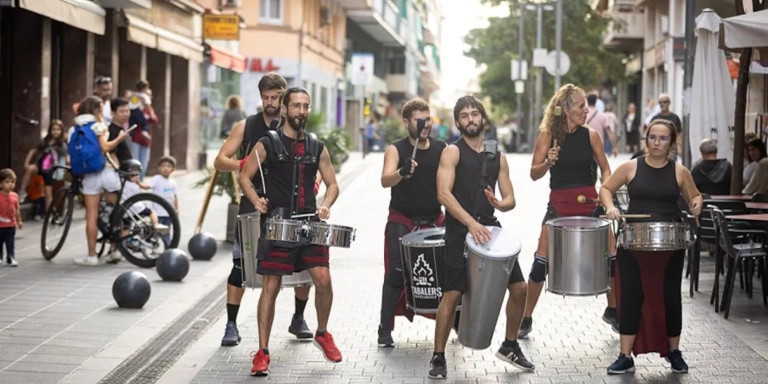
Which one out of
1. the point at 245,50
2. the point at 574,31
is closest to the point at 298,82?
the point at 245,50

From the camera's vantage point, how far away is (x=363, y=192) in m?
27.6

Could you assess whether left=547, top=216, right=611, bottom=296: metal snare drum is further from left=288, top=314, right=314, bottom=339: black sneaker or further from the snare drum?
left=288, top=314, right=314, bottom=339: black sneaker

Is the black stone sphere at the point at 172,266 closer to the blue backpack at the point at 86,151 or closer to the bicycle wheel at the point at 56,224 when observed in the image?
the blue backpack at the point at 86,151

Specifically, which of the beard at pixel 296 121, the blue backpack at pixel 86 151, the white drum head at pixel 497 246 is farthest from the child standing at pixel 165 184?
the white drum head at pixel 497 246

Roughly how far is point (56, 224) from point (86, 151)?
1170mm

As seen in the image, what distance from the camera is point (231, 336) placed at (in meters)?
10.1

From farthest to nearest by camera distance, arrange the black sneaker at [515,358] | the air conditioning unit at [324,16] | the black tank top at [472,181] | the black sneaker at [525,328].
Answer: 1. the air conditioning unit at [324,16]
2. the black sneaker at [525,328]
3. the black sneaker at [515,358]
4. the black tank top at [472,181]

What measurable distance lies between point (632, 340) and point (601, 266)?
49 cm

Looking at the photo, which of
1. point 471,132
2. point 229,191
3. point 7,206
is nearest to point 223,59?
point 229,191

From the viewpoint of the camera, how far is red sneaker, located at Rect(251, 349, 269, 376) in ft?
29.0

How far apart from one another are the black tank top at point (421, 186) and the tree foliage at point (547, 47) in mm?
51382

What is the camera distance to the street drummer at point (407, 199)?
9.86 metres

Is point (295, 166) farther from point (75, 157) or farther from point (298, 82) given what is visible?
point (298, 82)

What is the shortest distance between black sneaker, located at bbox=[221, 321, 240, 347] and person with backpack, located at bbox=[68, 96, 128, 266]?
443 centimetres
